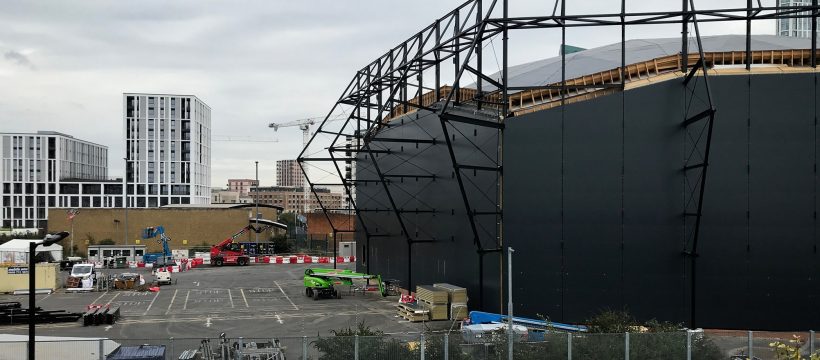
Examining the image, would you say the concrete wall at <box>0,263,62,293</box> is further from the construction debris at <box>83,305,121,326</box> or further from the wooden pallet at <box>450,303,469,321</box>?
the wooden pallet at <box>450,303,469,321</box>

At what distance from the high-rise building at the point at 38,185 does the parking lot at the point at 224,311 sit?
352 ft

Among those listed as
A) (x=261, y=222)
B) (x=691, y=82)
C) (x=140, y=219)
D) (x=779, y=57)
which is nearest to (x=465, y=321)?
(x=691, y=82)

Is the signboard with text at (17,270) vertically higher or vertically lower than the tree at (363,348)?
lower

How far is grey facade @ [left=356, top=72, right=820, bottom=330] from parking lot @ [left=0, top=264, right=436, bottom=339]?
655 cm

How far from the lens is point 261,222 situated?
8688 centimetres

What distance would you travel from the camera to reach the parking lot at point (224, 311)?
30.0m

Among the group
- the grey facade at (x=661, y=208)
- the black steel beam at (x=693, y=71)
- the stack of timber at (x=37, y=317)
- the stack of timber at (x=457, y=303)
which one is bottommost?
the stack of timber at (x=37, y=317)

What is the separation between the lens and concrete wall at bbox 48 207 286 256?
8500 centimetres

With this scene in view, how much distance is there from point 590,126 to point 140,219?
7103cm

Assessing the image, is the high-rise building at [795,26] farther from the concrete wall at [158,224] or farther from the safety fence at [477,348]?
the safety fence at [477,348]

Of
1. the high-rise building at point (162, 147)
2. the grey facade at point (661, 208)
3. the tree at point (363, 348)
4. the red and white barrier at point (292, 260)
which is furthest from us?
the high-rise building at point (162, 147)

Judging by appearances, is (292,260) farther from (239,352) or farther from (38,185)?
(38,185)

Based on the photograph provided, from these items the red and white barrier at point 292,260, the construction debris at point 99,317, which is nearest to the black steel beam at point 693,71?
the construction debris at point 99,317

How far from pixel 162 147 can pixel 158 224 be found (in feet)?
204
